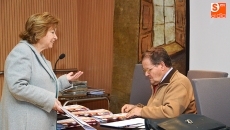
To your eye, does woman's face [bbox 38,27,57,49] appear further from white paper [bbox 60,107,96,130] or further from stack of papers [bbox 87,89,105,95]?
stack of papers [bbox 87,89,105,95]

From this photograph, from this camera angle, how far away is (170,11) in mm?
3840

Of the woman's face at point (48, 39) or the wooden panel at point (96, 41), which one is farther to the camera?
the wooden panel at point (96, 41)

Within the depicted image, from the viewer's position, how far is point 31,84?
2.27 metres

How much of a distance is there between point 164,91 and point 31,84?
2.93ft

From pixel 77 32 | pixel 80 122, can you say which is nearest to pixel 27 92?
pixel 80 122

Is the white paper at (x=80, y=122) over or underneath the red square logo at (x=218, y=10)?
underneath

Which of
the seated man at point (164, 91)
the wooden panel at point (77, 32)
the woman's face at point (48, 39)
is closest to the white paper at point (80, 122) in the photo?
the seated man at point (164, 91)

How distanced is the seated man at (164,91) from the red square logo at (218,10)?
1.34 m

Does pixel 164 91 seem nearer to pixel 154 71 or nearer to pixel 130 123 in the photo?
pixel 154 71

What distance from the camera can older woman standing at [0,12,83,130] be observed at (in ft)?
7.21

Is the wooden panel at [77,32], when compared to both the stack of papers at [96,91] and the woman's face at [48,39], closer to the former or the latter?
the stack of papers at [96,91]

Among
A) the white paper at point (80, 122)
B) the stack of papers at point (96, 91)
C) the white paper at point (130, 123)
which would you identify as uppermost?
the white paper at point (80, 122)

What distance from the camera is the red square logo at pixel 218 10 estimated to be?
3529 mm

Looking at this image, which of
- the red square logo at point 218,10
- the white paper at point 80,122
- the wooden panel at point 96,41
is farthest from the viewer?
the wooden panel at point 96,41
